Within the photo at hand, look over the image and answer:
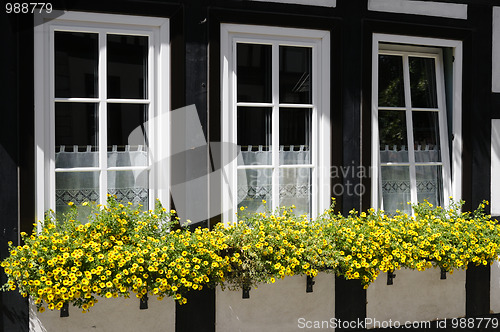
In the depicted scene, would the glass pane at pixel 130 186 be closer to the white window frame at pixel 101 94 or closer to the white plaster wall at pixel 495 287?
the white window frame at pixel 101 94

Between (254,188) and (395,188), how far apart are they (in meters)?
1.29

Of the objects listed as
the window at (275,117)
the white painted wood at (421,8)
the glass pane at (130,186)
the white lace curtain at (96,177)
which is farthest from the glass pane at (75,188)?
the white painted wood at (421,8)

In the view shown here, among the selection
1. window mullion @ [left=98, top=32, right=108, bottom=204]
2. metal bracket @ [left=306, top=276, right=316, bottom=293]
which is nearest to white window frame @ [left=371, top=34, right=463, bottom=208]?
metal bracket @ [left=306, top=276, right=316, bottom=293]

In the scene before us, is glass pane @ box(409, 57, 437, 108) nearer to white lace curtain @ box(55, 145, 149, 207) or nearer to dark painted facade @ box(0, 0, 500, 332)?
dark painted facade @ box(0, 0, 500, 332)

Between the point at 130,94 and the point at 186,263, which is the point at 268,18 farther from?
the point at 186,263

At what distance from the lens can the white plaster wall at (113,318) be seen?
3.29 metres

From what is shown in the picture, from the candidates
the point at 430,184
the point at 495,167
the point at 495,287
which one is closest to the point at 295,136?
the point at 430,184

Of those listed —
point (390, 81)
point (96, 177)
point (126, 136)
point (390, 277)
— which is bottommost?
point (390, 277)

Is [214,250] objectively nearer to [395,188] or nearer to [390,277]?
[390,277]

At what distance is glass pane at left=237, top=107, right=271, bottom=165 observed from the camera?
147 inches

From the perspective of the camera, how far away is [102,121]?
340cm

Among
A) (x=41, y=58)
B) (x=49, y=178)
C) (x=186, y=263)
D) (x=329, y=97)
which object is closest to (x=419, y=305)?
(x=329, y=97)

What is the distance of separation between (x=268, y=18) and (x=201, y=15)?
52cm

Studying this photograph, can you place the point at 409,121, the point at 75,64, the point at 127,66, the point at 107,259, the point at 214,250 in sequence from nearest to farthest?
the point at 107,259 → the point at 214,250 → the point at 75,64 → the point at 127,66 → the point at 409,121
